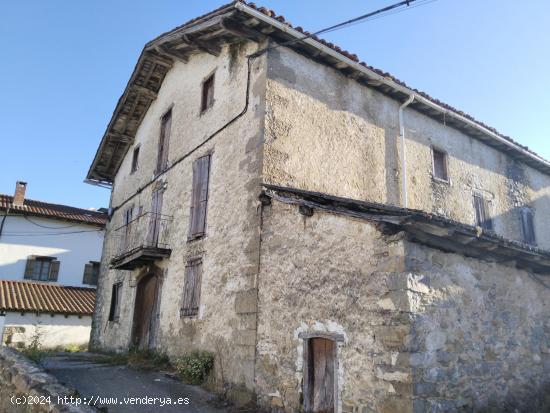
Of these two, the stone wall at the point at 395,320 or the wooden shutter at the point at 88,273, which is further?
the wooden shutter at the point at 88,273

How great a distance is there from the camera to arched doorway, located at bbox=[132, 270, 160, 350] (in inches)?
431

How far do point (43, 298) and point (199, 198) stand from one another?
12821 mm

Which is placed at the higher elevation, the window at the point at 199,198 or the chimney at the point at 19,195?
the chimney at the point at 19,195

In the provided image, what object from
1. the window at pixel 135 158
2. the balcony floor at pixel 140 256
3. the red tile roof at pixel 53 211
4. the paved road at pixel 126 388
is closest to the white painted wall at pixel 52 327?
the red tile roof at pixel 53 211

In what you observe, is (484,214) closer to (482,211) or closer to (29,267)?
(482,211)

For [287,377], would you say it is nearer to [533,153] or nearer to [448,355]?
[448,355]

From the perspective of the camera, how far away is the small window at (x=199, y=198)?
9805mm

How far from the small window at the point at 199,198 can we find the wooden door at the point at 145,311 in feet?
7.95

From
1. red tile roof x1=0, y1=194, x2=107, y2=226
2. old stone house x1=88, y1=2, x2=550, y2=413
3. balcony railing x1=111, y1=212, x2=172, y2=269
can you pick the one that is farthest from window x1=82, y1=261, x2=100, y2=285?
balcony railing x1=111, y1=212, x2=172, y2=269

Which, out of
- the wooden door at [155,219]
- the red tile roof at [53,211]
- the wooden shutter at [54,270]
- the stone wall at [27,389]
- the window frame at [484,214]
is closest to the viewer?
the stone wall at [27,389]

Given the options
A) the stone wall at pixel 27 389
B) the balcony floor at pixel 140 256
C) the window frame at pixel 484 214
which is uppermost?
the window frame at pixel 484 214

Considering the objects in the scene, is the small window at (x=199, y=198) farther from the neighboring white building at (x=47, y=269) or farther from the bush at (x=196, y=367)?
the neighboring white building at (x=47, y=269)

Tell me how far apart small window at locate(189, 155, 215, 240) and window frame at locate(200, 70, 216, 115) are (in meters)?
1.36

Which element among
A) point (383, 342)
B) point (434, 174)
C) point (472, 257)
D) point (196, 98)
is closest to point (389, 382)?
point (383, 342)
